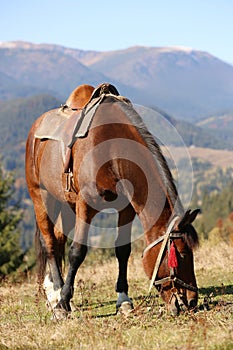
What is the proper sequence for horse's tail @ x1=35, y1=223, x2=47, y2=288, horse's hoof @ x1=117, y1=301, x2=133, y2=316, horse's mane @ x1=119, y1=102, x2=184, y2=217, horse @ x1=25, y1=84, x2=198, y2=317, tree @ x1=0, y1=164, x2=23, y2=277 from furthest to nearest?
Answer: tree @ x1=0, y1=164, x2=23, y2=277, horse's tail @ x1=35, y1=223, x2=47, y2=288, horse's hoof @ x1=117, y1=301, x2=133, y2=316, horse's mane @ x1=119, y1=102, x2=184, y2=217, horse @ x1=25, y1=84, x2=198, y2=317

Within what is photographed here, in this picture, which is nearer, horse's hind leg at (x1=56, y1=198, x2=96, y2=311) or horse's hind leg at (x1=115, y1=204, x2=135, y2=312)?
horse's hind leg at (x1=56, y1=198, x2=96, y2=311)

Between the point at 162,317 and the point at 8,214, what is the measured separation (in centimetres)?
3043

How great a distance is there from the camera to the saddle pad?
7225mm

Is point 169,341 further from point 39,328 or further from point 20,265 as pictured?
point 20,265

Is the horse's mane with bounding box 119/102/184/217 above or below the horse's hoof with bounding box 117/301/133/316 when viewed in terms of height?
above

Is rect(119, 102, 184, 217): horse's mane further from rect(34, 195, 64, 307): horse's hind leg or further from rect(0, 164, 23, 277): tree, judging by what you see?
rect(0, 164, 23, 277): tree

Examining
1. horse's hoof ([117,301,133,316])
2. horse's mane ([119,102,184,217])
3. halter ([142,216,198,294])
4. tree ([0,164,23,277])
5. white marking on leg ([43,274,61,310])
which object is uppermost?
horse's mane ([119,102,184,217])

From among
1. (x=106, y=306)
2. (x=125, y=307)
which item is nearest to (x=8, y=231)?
(x=106, y=306)

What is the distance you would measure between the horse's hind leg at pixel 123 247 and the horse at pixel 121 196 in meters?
0.01

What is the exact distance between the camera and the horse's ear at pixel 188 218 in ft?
19.0

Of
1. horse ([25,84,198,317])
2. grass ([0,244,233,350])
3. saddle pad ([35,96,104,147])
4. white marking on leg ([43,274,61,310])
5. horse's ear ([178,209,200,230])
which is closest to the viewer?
grass ([0,244,233,350])

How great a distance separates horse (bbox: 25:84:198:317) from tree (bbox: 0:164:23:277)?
2284cm

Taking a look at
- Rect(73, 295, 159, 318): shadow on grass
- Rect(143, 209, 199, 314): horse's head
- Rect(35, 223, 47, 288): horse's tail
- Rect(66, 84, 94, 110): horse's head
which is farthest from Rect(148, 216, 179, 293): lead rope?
Rect(35, 223, 47, 288): horse's tail

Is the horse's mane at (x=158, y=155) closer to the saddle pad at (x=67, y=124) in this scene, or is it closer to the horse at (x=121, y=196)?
the horse at (x=121, y=196)
